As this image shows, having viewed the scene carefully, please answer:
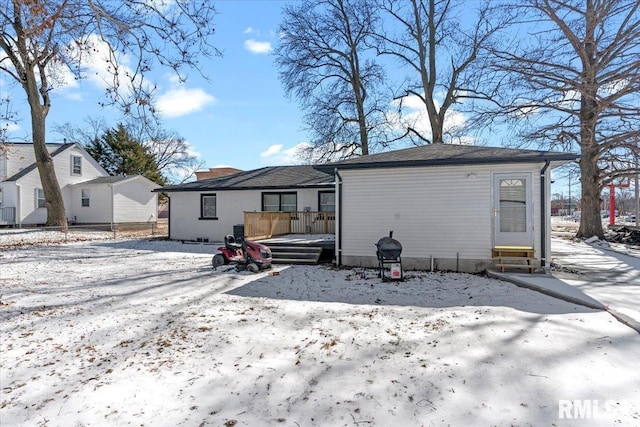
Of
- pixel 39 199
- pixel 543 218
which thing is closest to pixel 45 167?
pixel 39 199

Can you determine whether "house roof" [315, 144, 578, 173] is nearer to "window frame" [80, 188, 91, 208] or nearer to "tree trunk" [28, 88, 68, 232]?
"tree trunk" [28, 88, 68, 232]

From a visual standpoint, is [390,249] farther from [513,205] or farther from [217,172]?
[217,172]

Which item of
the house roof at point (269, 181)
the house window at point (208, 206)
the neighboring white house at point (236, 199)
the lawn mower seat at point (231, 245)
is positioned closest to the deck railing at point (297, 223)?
the neighboring white house at point (236, 199)

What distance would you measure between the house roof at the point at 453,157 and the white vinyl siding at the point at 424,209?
0.84 ft

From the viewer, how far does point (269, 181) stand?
16750mm

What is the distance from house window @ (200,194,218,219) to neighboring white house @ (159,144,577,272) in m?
8.88

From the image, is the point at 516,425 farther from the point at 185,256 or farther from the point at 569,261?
the point at 185,256

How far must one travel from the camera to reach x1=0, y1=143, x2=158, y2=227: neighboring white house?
22.7 m

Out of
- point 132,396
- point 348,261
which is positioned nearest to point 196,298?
point 132,396

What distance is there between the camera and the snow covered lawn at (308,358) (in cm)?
298

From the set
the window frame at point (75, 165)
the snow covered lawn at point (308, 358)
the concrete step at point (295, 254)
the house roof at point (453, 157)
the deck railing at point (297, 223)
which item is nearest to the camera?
the snow covered lawn at point (308, 358)

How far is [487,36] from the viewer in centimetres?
1916

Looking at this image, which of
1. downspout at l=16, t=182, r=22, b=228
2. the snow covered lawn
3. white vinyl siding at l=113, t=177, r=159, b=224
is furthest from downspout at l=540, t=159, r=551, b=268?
downspout at l=16, t=182, r=22, b=228

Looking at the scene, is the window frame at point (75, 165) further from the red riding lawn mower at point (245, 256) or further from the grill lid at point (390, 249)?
the grill lid at point (390, 249)
